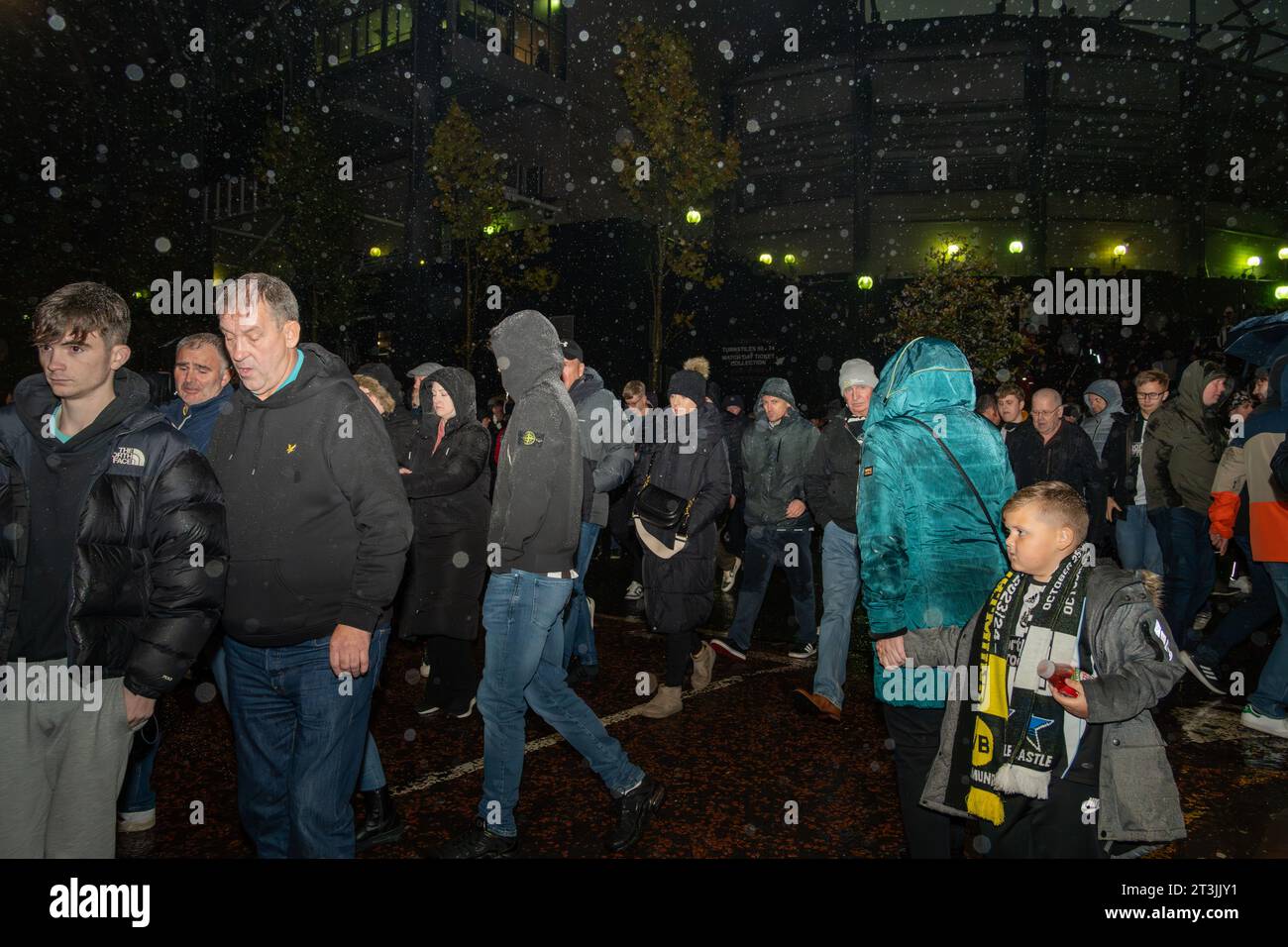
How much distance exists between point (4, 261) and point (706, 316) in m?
18.0

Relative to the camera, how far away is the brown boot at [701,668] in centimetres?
614

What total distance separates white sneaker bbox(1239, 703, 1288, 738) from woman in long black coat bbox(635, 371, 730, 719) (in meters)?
3.52

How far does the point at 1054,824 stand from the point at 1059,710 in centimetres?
36

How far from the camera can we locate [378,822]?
12.7ft

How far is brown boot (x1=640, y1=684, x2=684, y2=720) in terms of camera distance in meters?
5.50

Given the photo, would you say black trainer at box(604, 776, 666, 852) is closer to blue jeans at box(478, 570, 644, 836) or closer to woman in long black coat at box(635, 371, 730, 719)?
blue jeans at box(478, 570, 644, 836)

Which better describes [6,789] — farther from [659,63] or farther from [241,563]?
[659,63]

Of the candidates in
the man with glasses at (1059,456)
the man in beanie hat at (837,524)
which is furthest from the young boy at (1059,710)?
the man with glasses at (1059,456)

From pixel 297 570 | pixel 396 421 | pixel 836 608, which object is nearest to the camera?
pixel 297 570

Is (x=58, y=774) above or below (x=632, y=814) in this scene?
above

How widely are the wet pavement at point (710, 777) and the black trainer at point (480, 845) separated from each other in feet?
0.53

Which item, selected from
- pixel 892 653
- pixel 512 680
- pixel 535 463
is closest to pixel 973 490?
pixel 892 653
